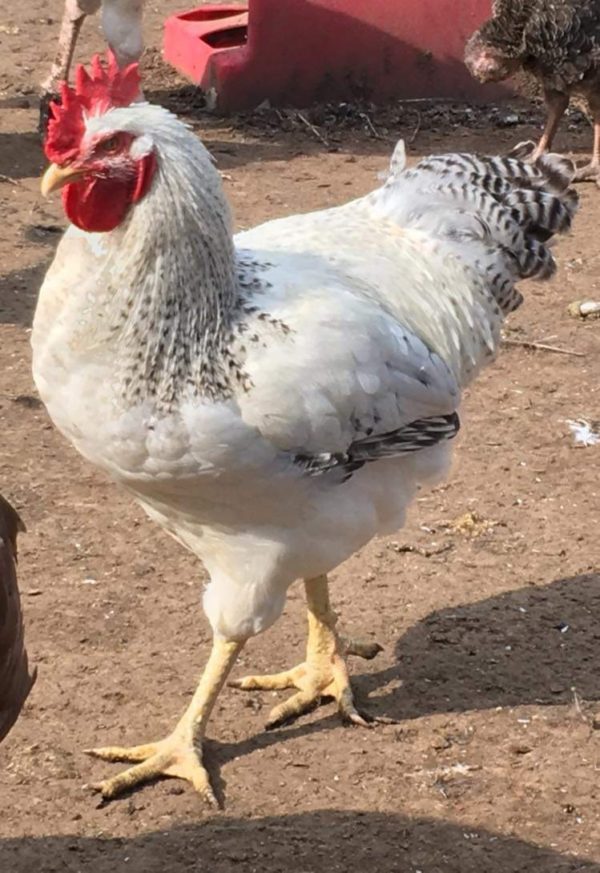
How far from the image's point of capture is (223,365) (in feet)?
12.6

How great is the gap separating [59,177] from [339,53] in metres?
6.62

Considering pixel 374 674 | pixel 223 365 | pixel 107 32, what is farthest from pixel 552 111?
pixel 223 365

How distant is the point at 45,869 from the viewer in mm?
3918

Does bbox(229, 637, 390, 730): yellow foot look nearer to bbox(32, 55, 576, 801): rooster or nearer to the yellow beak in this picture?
bbox(32, 55, 576, 801): rooster

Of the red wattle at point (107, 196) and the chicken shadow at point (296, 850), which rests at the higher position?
the red wattle at point (107, 196)

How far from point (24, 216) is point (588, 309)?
311 centimetres

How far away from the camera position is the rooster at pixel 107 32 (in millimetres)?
8805

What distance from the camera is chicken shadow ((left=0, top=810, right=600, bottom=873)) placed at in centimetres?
395

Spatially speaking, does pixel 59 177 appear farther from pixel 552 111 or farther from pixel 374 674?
pixel 552 111

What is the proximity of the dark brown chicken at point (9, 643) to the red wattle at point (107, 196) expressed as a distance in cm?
76

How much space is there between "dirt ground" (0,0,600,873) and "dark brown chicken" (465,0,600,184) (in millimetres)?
2503

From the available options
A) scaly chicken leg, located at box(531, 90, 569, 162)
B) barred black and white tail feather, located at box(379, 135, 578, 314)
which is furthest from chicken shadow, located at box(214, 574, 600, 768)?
scaly chicken leg, located at box(531, 90, 569, 162)

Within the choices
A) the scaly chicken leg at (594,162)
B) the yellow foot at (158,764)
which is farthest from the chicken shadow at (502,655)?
the scaly chicken leg at (594,162)

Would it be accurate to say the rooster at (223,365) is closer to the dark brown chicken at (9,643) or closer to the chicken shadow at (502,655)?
the dark brown chicken at (9,643)
